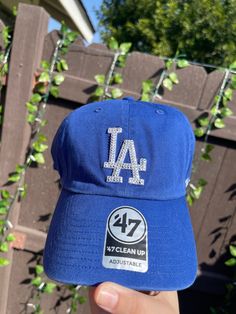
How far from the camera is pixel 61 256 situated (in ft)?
3.59

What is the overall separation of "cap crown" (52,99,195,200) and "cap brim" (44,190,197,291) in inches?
1.6

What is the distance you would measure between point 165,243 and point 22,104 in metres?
1.31

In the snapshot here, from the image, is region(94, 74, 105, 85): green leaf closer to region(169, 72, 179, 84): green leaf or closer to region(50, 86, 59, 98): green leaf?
region(50, 86, 59, 98): green leaf

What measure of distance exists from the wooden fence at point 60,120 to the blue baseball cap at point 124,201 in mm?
710

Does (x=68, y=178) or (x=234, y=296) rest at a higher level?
(x=68, y=178)

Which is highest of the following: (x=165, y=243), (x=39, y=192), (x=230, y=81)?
(x=230, y=81)

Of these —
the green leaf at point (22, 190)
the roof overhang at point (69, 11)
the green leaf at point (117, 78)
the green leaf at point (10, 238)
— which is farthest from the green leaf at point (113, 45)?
the roof overhang at point (69, 11)

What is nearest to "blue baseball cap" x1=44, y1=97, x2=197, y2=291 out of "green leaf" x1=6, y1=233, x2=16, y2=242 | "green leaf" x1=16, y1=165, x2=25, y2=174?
"green leaf" x1=16, y1=165, x2=25, y2=174

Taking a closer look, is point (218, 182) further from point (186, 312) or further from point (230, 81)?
point (186, 312)

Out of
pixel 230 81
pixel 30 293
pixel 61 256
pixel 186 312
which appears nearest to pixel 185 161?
pixel 61 256

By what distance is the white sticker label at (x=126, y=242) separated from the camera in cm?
102

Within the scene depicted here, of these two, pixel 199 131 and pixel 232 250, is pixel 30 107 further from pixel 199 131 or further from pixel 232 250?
pixel 232 250

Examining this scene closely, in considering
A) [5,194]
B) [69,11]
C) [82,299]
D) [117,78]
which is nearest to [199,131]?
[117,78]

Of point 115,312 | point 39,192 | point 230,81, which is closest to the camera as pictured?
point 115,312
